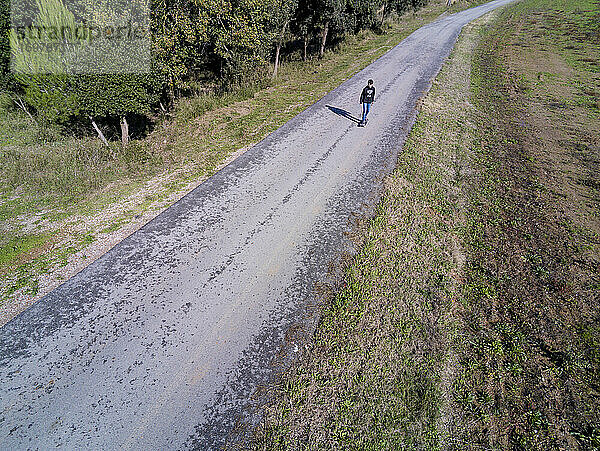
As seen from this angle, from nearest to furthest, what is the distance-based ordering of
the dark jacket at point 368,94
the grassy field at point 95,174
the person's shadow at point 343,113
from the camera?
the grassy field at point 95,174 < the dark jacket at point 368,94 < the person's shadow at point 343,113

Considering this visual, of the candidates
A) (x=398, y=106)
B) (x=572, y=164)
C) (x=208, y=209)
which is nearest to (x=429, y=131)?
(x=398, y=106)

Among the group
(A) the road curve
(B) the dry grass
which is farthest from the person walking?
(B) the dry grass

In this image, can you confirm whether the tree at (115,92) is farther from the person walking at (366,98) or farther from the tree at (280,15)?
the tree at (280,15)

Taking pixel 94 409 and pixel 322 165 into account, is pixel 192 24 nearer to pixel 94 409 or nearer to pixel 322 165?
pixel 322 165

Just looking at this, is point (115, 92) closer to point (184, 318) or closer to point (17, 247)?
point (17, 247)

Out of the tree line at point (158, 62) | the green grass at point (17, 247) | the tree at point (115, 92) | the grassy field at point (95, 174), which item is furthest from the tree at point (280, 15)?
the green grass at point (17, 247)
